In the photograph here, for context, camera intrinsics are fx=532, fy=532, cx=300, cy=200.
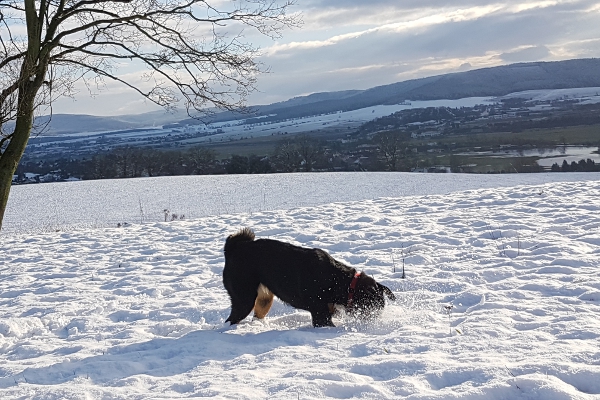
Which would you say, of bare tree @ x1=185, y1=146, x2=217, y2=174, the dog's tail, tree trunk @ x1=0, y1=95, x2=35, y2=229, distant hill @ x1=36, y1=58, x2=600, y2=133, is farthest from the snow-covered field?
distant hill @ x1=36, y1=58, x2=600, y2=133

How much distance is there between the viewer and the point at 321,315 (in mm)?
5832

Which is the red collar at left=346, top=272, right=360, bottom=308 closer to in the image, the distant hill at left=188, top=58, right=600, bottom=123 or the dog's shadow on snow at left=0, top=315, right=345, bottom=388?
the dog's shadow on snow at left=0, top=315, right=345, bottom=388

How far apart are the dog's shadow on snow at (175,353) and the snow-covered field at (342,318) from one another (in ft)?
0.07

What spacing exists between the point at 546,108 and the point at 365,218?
356 ft

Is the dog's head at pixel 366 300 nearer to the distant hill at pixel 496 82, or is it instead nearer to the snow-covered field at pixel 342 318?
the snow-covered field at pixel 342 318

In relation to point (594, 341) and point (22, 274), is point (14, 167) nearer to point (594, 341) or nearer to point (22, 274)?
point (22, 274)

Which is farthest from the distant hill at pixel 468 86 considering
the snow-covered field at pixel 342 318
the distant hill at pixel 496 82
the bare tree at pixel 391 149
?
the snow-covered field at pixel 342 318

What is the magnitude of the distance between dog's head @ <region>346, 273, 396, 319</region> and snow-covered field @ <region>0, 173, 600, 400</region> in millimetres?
142

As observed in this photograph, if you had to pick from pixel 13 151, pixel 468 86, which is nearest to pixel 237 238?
pixel 13 151

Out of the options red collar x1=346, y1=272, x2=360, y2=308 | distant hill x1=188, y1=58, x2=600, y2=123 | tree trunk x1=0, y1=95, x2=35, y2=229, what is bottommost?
red collar x1=346, y1=272, x2=360, y2=308

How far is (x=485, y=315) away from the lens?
5.46 metres

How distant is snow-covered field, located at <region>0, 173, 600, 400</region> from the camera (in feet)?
12.8

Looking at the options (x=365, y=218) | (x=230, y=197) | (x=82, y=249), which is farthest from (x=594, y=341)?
(x=230, y=197)

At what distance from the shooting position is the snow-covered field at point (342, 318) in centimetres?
391
